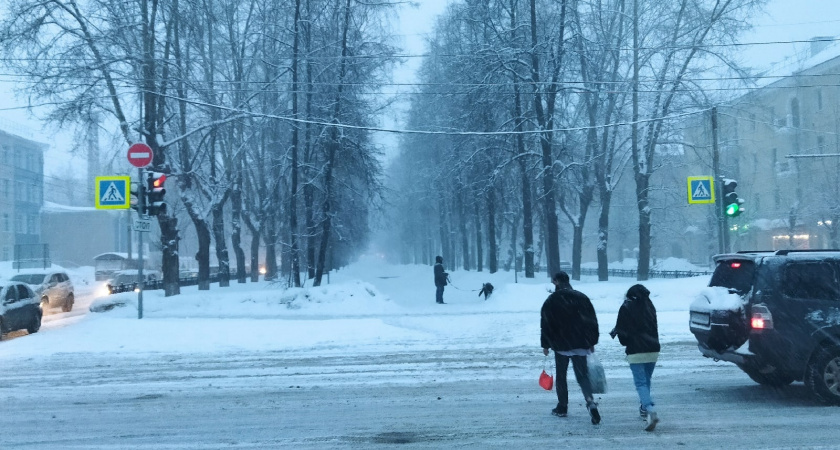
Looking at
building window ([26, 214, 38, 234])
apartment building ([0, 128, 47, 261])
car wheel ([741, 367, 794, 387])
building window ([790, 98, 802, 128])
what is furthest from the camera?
building window ([26, 214, 38, 234])

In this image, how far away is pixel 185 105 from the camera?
31.3 meters

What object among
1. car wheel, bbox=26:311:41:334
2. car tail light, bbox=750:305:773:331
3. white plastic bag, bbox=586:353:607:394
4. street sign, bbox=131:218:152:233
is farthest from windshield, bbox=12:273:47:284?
car tail light, bbox=750:305:773:331

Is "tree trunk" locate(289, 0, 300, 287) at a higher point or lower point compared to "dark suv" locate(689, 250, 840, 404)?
higher

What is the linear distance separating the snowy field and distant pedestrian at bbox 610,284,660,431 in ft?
1.62

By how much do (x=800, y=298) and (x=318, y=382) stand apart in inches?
285

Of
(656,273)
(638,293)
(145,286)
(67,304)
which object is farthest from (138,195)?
(656,273)

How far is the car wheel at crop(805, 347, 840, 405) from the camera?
9.50 metres

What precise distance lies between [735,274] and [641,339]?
264 cm

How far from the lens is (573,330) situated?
29.0 ft

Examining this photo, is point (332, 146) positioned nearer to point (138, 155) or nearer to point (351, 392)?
point (138, 155)

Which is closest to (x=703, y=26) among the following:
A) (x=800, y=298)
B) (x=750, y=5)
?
(x=750, y=5)

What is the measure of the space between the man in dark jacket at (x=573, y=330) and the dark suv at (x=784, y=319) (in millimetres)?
2217

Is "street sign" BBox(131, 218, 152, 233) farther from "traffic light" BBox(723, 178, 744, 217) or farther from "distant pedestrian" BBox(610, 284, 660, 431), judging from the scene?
"traffic light" BBox(723, 178, 744, 217)

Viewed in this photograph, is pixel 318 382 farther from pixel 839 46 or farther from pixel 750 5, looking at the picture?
pixel 839 46
